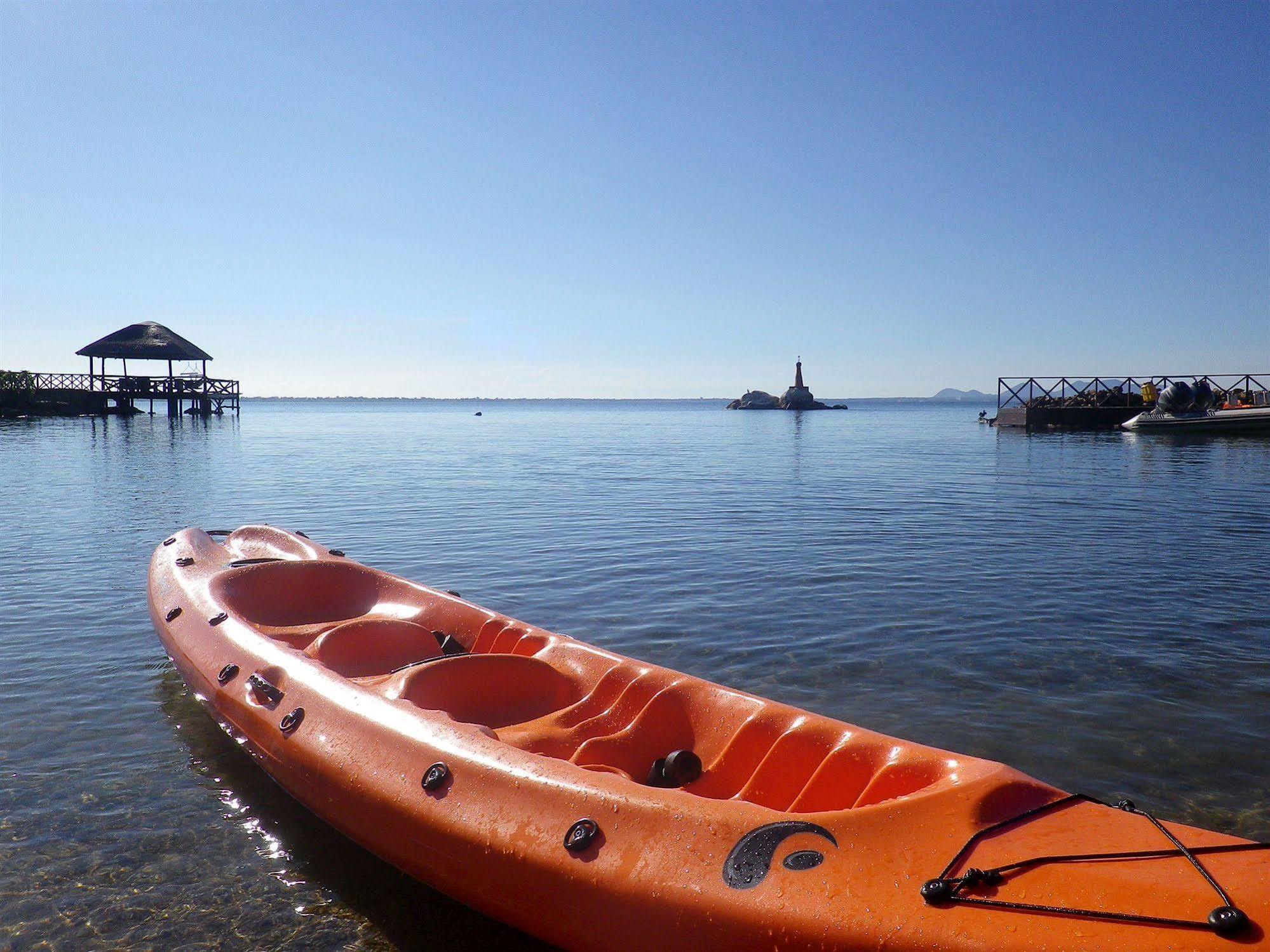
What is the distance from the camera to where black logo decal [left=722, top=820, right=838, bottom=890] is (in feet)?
9.66

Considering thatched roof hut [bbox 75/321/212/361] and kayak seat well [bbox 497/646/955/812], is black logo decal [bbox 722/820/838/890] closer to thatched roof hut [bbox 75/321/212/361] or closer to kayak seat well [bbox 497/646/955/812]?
kayak seat well [bbox 497/646/955/812]

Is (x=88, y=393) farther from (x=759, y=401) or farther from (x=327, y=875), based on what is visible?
(x=759, y=401)

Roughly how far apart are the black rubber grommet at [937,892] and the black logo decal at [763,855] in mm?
359

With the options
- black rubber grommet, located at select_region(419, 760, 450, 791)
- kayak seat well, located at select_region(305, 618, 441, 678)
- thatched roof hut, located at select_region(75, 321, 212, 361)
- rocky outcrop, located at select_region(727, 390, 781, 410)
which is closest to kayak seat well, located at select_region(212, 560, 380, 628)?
kayak seat well, located at select_region(305, 618, 441, 678)

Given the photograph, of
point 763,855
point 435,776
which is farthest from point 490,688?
point 763,855

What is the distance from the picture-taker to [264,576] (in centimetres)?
723

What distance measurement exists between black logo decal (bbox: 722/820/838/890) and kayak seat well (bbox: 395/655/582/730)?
7.44 feet

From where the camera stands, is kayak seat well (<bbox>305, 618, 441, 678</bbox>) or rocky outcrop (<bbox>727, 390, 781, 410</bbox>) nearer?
kayak seat well (<bbox>305, 618, 441, 678</bbox>)

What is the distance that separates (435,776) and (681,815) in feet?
4.06

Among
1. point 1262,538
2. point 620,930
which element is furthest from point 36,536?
point 1262,538

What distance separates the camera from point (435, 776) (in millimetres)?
3879

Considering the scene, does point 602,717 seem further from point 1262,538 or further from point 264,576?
point 1262,538

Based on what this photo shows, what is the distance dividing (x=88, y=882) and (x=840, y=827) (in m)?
3.53

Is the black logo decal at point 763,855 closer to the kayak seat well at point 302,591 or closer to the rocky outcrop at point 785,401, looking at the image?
the kayak seat well at point 302,591
